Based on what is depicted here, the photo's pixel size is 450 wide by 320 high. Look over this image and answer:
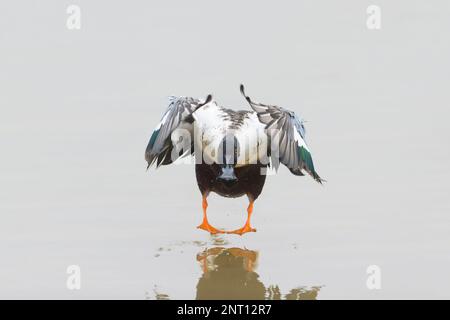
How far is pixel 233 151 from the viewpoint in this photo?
11.0 metres

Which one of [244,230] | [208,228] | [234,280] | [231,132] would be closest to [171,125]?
[231,132]

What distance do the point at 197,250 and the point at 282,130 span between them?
1.69m

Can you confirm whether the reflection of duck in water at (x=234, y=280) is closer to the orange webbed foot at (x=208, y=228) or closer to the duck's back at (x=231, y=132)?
the orange webbed foot at (x=208, y=228)

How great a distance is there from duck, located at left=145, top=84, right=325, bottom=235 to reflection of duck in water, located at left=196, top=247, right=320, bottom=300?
0.79m

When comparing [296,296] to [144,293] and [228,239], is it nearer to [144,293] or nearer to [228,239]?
[144,293]

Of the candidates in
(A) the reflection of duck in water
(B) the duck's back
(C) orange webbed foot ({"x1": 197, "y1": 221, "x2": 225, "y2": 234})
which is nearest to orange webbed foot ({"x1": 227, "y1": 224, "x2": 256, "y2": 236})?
(C) orange webbed foot ({"x1": 197, "y1": 221, "x2": 225, "y2": 234})

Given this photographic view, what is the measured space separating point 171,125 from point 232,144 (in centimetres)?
93

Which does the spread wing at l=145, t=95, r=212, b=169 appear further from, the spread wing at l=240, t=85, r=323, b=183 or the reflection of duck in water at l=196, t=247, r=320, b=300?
the reflection of duck in water at l=196, t=247, r=320, b=300

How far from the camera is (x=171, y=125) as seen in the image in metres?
11.6

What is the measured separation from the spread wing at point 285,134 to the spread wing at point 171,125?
0.70 m

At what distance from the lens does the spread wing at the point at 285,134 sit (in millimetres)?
11320

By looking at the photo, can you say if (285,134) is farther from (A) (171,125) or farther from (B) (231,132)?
(A) (171,125)

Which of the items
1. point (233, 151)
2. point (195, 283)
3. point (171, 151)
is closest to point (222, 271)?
point (195, 283)
